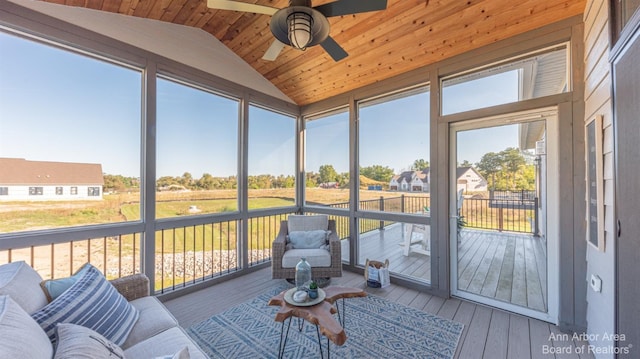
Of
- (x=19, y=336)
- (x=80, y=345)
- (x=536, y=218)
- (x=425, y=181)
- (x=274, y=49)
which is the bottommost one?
(x=80, y=345)

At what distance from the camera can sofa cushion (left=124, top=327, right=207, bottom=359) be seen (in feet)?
4.62

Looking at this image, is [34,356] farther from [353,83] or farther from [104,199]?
[353,83]

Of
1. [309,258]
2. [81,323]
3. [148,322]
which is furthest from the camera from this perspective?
[309,258]

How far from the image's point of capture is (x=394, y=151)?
12.1ft

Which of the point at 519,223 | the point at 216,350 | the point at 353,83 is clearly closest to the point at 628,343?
the point at 519,223

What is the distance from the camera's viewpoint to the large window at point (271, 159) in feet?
13.5

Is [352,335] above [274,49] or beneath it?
beneath

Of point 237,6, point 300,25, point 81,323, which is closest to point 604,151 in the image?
point 300,25

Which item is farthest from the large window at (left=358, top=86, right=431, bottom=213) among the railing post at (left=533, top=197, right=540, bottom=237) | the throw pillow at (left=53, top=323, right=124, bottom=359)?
the throw pillow at (left=53, top=323, right=124, bottom=359)

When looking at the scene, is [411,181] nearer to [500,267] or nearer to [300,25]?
[500,267]

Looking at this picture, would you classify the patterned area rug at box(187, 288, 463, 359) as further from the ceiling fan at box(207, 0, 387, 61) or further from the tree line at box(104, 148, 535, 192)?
the ceiling fan at box(207, 0, 387, 61)

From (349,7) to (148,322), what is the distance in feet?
8.48

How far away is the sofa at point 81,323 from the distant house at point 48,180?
1087 millimetres

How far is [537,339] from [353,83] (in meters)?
3.60
